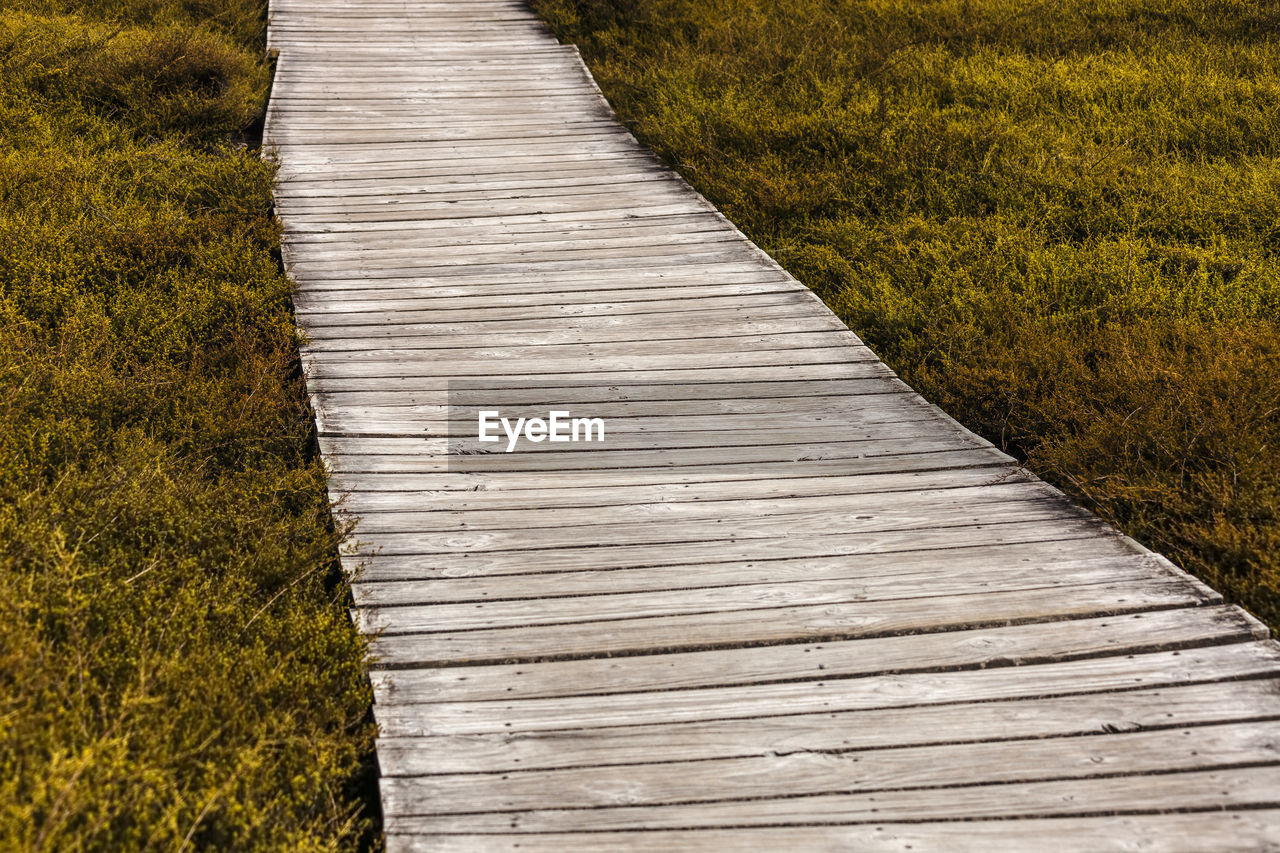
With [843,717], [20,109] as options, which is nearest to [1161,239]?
[843,717]

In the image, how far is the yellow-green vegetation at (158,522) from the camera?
2.30 m

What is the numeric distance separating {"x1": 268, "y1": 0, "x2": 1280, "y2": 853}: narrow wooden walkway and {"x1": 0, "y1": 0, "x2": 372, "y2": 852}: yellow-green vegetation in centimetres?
23

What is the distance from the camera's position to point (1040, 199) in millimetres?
5883

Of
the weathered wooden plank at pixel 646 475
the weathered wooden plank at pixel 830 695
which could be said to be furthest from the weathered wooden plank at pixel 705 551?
the weathered wooden plank at pixel 830 695

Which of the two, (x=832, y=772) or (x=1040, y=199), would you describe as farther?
(x=1040, y=199)

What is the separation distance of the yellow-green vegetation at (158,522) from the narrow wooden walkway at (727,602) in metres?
0.23

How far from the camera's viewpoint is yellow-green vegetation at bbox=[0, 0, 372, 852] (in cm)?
230

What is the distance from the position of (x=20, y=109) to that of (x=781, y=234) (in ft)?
16.8

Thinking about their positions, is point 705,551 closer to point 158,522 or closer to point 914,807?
point 914,807

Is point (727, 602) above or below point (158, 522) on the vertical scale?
below

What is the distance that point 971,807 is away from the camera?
8.32ft

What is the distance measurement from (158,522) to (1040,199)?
5048 mm

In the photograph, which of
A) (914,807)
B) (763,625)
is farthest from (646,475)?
(914,807)

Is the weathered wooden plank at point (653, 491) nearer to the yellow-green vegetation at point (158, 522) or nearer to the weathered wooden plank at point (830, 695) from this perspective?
the yellow-green vegetation at point (158, 522)
